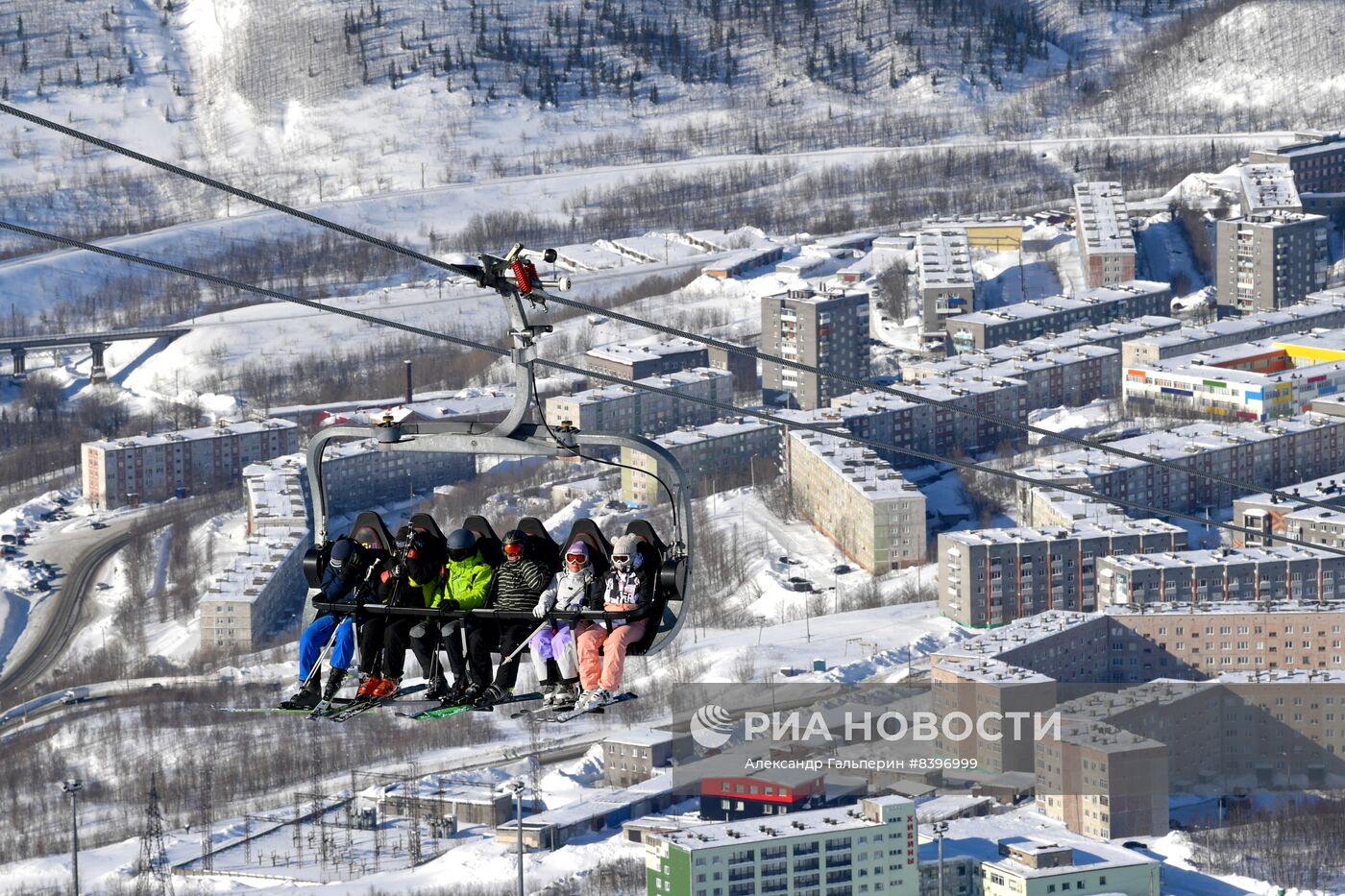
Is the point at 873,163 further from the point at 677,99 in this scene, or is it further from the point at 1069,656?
the point at 1069,656

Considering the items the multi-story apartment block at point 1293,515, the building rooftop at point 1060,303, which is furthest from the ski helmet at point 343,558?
the building rooftop at point 1060,303

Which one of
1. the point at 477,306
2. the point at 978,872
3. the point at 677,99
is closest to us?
the point at 978,872

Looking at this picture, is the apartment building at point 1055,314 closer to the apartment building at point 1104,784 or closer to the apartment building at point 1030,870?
the apartment building at point 1104,784

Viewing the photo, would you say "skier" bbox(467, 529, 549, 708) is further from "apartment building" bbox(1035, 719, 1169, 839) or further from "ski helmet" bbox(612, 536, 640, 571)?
"apartment building" bbox(1035, 719, 1169, 839)

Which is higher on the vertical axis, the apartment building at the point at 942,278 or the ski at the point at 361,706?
the ski at the point at 361,706

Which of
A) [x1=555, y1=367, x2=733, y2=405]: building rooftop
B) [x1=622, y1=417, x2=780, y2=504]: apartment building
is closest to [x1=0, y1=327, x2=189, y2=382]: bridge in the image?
[x1=555, y1=367, x2=733, y2=405]: building rooftop

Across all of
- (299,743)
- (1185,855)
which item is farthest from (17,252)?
(1185,855)
